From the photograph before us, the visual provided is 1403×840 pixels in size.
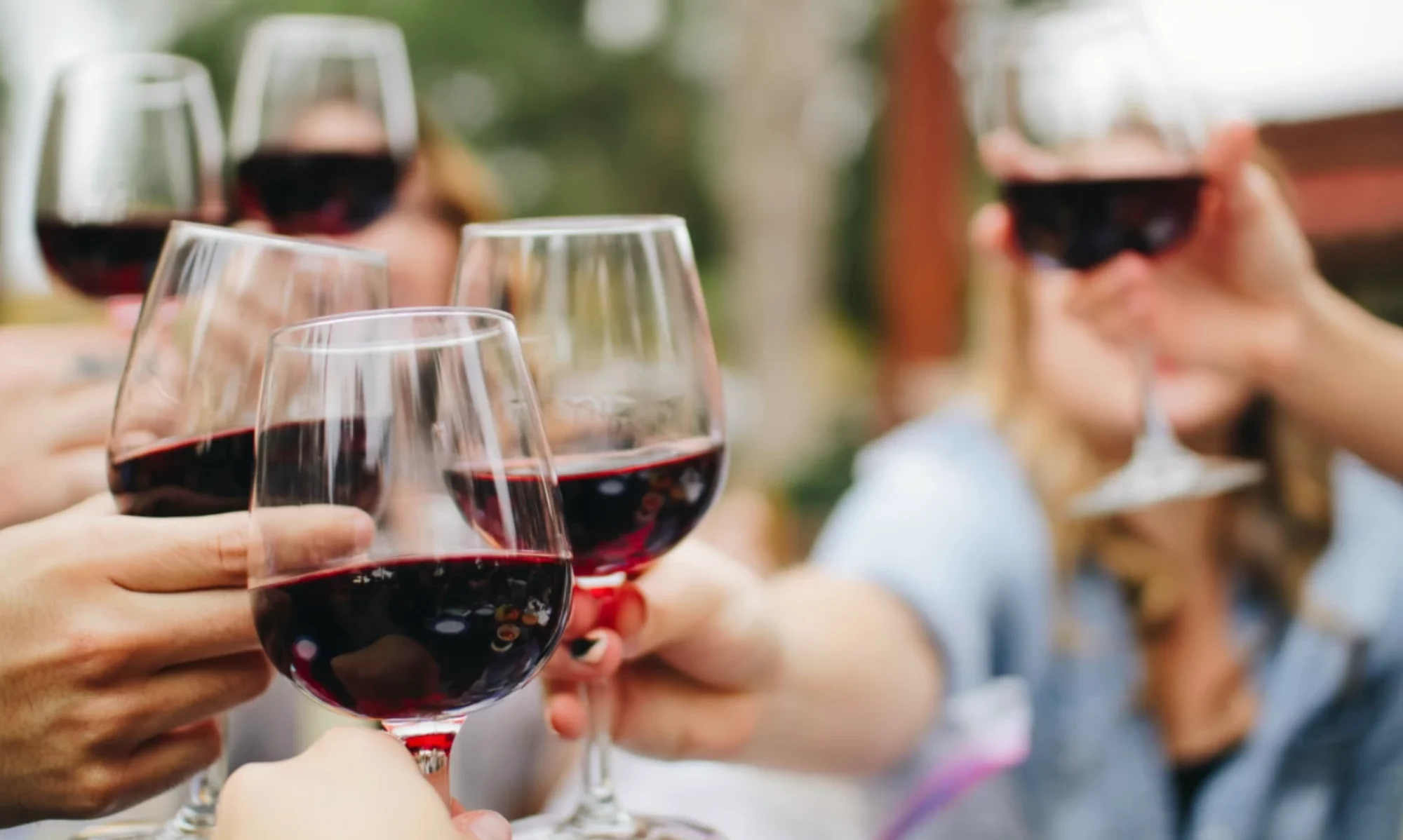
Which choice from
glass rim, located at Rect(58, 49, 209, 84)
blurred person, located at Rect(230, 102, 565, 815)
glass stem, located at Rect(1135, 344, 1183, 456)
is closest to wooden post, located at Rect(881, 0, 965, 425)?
blurred person, located at Rect(230, 102, 565, 815)

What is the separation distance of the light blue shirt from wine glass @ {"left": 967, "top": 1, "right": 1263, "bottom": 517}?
280 mm

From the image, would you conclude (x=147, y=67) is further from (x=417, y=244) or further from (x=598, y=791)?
(x=417, y=244)

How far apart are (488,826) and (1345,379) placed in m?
1.20

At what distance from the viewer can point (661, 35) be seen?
38.9ft

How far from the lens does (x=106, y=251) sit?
4.59 feet

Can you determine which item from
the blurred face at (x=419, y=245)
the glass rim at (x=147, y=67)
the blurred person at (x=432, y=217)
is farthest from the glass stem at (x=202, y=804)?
the blurred face at (x=419, y=245)

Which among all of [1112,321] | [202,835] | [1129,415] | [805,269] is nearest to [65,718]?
[202,835]

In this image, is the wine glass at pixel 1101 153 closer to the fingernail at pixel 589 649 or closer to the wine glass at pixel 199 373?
the fingernail at pixel 589 649

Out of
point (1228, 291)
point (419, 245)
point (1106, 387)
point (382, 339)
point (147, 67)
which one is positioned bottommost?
point (1106, 387)

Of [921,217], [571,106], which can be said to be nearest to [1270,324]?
[921,217]

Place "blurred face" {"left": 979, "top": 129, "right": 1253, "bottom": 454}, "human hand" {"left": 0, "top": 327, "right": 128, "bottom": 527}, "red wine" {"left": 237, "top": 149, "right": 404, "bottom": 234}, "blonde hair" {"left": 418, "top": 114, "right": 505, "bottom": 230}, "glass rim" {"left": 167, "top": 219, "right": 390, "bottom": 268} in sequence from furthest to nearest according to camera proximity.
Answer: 1. "blonde hair" {"left": 418, "top": 114, "right": 505, "bottom": 230}
2. "blurred face" {"left": 979, "top": 129, "right": 1253, "bottom": 454}
3. "red wine" {"left": 237, "top": 149, "right": 404, "bottom": 234}
4. "human hand" {"left": 0, "top": 327, "right": 128, "bottom": 527}
5. "glass rim" {"left": 167, "top": 219, "right": 390, "bottom": 268}

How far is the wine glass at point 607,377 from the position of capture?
95 centimetres

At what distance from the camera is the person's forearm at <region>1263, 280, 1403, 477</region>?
5.04 feet

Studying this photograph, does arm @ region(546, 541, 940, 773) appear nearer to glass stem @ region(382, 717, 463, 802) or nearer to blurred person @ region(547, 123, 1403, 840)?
blurred person @ region(547, 123, 1403, 840)
